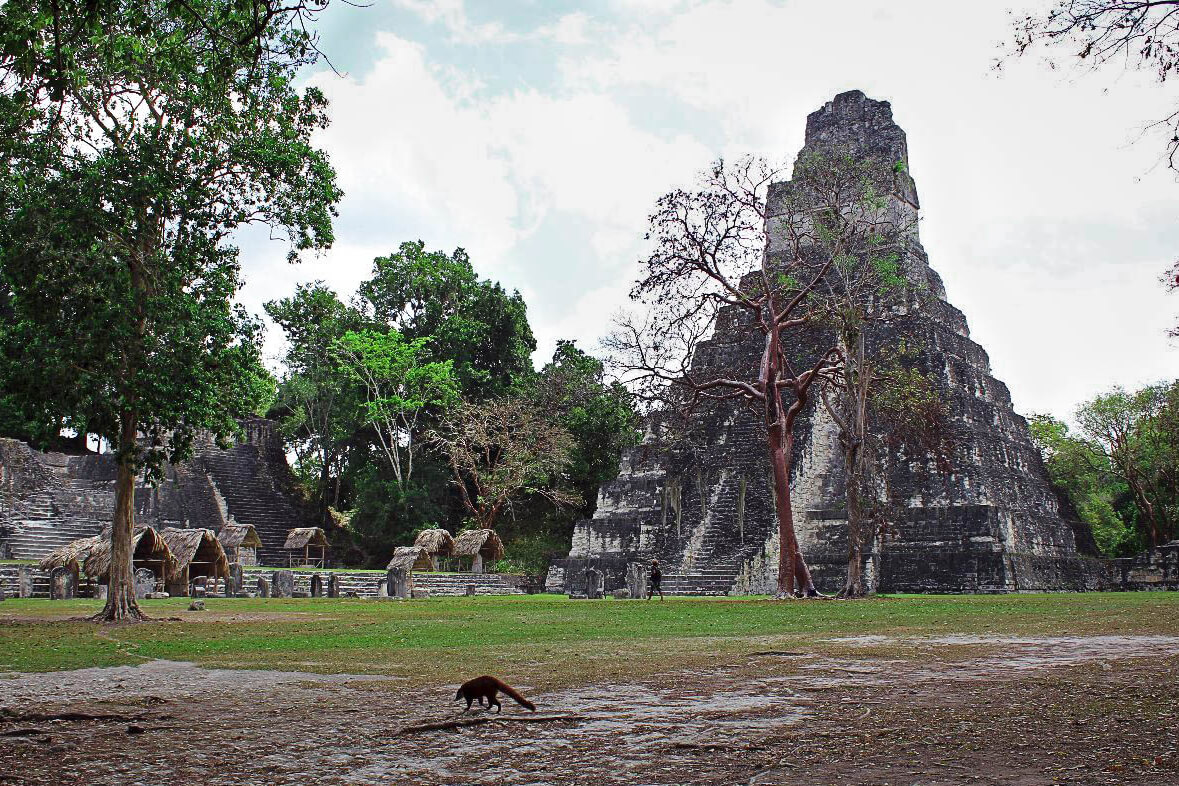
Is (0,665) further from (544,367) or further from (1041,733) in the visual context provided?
(544,367)

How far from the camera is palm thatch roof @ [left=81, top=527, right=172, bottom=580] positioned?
20.1 meters

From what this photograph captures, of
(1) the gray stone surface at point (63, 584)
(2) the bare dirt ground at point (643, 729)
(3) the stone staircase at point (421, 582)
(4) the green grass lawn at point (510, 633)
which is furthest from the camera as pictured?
(3) the stone staircase at point (421, 582)

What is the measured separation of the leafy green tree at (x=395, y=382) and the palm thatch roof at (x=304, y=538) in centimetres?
292

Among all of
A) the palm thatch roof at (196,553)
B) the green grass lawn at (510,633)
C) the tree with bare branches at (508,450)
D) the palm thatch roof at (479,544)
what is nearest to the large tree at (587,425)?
the tree with bare branches at (508,450)

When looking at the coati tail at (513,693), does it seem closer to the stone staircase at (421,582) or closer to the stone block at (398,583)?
the stone block at (398,583)

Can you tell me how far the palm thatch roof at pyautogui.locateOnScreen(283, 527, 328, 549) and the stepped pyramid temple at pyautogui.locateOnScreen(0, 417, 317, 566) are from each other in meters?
1.55

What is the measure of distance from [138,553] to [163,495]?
460 inches

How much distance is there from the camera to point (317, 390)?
39406mm

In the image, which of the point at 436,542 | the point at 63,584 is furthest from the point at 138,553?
the point at 436,542

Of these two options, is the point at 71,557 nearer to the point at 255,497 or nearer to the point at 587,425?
the point at 255,497

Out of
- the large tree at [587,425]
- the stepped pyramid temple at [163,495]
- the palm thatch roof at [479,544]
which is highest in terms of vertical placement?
the large tree at [587,425]

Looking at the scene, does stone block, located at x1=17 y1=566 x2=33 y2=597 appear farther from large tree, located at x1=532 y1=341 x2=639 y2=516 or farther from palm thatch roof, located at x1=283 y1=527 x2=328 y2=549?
large tree, located at x1=532 y1=341 x2=639 y2=516

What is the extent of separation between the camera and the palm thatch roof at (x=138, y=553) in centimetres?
2008

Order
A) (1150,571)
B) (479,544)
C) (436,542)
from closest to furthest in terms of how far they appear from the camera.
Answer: (1150,571)
(436,542)
(479,544)
